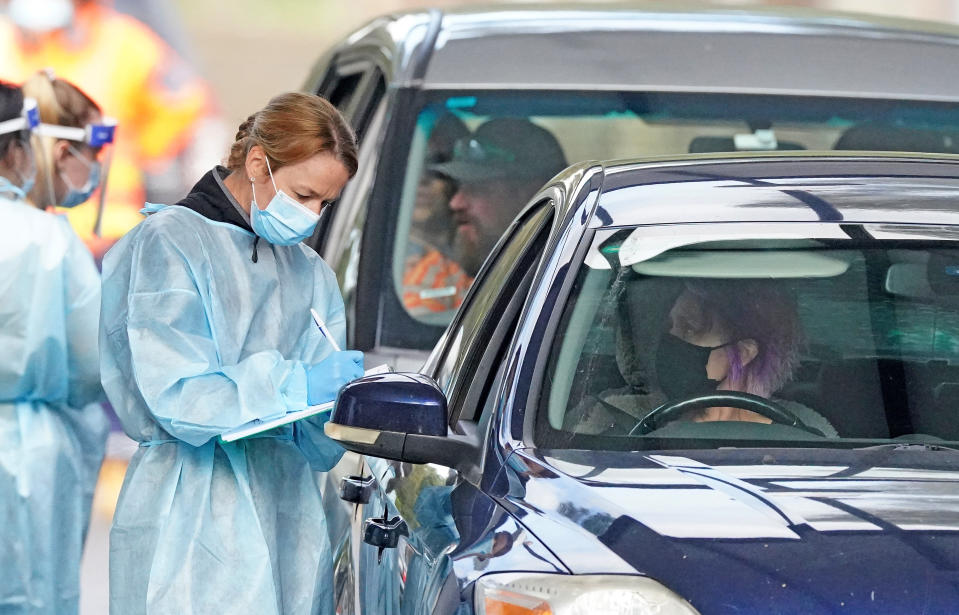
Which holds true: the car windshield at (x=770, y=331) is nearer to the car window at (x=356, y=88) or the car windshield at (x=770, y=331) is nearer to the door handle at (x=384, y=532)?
the door handle at (x=384, y=532)

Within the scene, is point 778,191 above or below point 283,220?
above

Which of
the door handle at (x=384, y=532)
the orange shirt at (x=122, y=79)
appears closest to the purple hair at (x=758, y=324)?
the door handle at (x=384, y=532)

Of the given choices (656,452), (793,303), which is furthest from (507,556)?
(793,303)

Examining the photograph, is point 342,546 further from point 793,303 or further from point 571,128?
point 571,128

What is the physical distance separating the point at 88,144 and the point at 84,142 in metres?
0.02

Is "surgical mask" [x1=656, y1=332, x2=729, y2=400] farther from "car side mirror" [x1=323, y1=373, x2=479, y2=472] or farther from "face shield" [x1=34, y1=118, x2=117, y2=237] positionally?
"face shield" [x1=34, y1=118, x2=117, y2=237]

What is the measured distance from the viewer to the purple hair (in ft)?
12.3

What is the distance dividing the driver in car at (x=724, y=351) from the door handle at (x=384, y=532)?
0.46m

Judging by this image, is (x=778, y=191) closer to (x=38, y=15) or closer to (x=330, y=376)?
(x=330, y=376)

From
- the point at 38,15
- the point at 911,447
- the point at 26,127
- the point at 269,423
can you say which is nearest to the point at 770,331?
the point at 911,447

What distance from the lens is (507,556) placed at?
3.00 meters

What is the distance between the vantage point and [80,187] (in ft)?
20.7

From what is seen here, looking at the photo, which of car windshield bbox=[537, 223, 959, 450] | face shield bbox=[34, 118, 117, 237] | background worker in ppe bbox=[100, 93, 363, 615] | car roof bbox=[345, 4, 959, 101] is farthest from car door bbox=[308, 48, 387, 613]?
car windshield bbox=[537, 223, 959, 450]

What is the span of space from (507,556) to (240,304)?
1430mm
